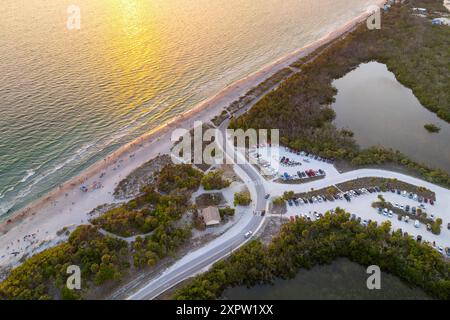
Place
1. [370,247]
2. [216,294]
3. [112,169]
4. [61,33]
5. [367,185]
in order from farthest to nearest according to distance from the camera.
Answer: [61,33] → [112,169] → [367,185] → [370,247] → [216,294]

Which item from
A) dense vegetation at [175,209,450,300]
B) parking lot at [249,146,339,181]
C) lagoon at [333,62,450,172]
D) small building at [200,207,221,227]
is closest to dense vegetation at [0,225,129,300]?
dense vegetation at [175,209,450,300]

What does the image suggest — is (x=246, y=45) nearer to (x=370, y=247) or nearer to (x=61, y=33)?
(x=61, y=33)

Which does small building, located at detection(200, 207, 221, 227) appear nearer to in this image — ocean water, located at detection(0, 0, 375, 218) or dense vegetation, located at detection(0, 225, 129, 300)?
Result: dense vegetation, located at detection(0, 225, 129, 300)

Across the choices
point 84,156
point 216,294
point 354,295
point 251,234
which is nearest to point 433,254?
point 354,295

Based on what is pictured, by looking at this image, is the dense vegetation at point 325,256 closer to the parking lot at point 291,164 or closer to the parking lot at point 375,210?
the parking lot at point 375,210

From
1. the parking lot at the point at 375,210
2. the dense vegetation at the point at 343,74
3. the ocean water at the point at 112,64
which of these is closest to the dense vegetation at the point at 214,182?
the parking lot at the point at 375,210

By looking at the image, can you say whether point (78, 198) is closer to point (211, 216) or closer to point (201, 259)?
point (211, 216)
